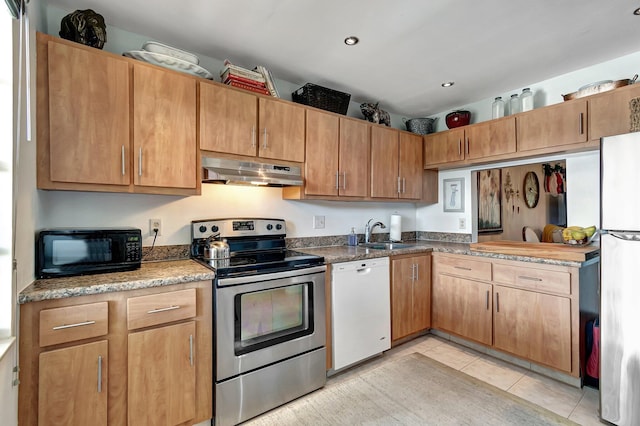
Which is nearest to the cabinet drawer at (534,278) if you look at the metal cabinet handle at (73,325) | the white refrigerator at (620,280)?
the white refrigerator at (620,280)

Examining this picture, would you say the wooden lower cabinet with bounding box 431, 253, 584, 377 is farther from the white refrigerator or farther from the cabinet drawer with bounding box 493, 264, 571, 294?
the white refrigerator

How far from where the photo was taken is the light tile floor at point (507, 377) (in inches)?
76.9

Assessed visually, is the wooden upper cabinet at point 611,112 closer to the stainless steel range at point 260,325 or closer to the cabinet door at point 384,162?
the cabinet door at point 384,162

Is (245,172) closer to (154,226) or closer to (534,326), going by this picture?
(154,226)

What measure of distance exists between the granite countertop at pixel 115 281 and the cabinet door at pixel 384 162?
1.89 meters

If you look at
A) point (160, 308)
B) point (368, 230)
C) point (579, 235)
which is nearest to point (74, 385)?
point (160, 308)

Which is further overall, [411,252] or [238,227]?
[411,252]

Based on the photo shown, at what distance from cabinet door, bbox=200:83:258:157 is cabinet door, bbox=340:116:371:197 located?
89 centimetres

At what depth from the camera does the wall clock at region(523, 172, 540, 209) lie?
3355 millimetres

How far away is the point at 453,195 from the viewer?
138 inches

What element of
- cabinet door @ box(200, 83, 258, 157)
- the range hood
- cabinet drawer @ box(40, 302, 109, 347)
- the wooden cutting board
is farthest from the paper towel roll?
cabinet drawer @ box(40, 302, 109, 347)

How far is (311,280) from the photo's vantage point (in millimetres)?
2117

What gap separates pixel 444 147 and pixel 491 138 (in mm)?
495

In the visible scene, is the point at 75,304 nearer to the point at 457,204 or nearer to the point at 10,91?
the point at 10,91
